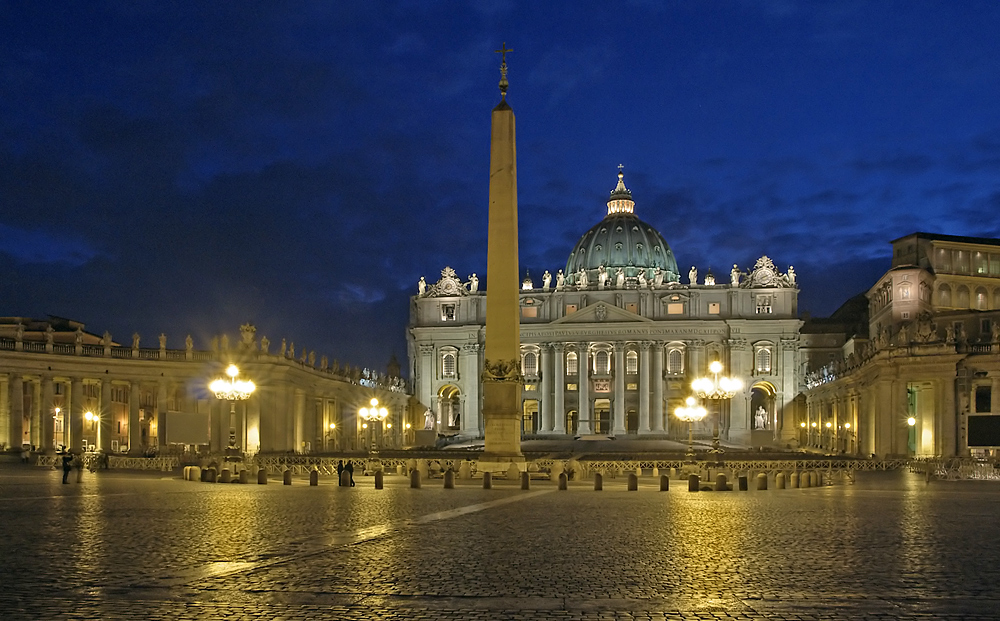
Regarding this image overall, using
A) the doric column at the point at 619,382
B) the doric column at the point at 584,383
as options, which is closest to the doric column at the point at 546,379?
the doric column at the point at 584,383

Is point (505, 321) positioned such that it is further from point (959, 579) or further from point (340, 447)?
point (340, 447)

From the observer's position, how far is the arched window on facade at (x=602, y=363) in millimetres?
121812

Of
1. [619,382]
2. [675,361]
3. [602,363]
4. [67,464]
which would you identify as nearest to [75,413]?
[67,464]

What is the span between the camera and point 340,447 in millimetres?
80125

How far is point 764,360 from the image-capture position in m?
119

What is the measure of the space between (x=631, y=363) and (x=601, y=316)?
22.9 feet

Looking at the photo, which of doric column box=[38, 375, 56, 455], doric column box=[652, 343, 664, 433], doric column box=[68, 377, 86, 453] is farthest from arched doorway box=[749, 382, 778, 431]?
doric column box=[38, 375, 56, 455]

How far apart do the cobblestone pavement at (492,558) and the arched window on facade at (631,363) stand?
95.0 metres

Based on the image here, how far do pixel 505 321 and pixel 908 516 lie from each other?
14.8 metres

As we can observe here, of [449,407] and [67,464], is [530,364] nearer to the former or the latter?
[449,407]

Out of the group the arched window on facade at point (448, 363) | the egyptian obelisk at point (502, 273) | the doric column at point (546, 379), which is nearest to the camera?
the egyptian obelisk at point (502, 273)

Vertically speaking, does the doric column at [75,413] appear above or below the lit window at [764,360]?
below

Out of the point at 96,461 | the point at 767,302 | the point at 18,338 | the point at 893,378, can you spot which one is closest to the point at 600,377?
the point at 767,302

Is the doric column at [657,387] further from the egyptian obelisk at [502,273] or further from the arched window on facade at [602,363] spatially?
the egyptian obelisk at [502,273]
